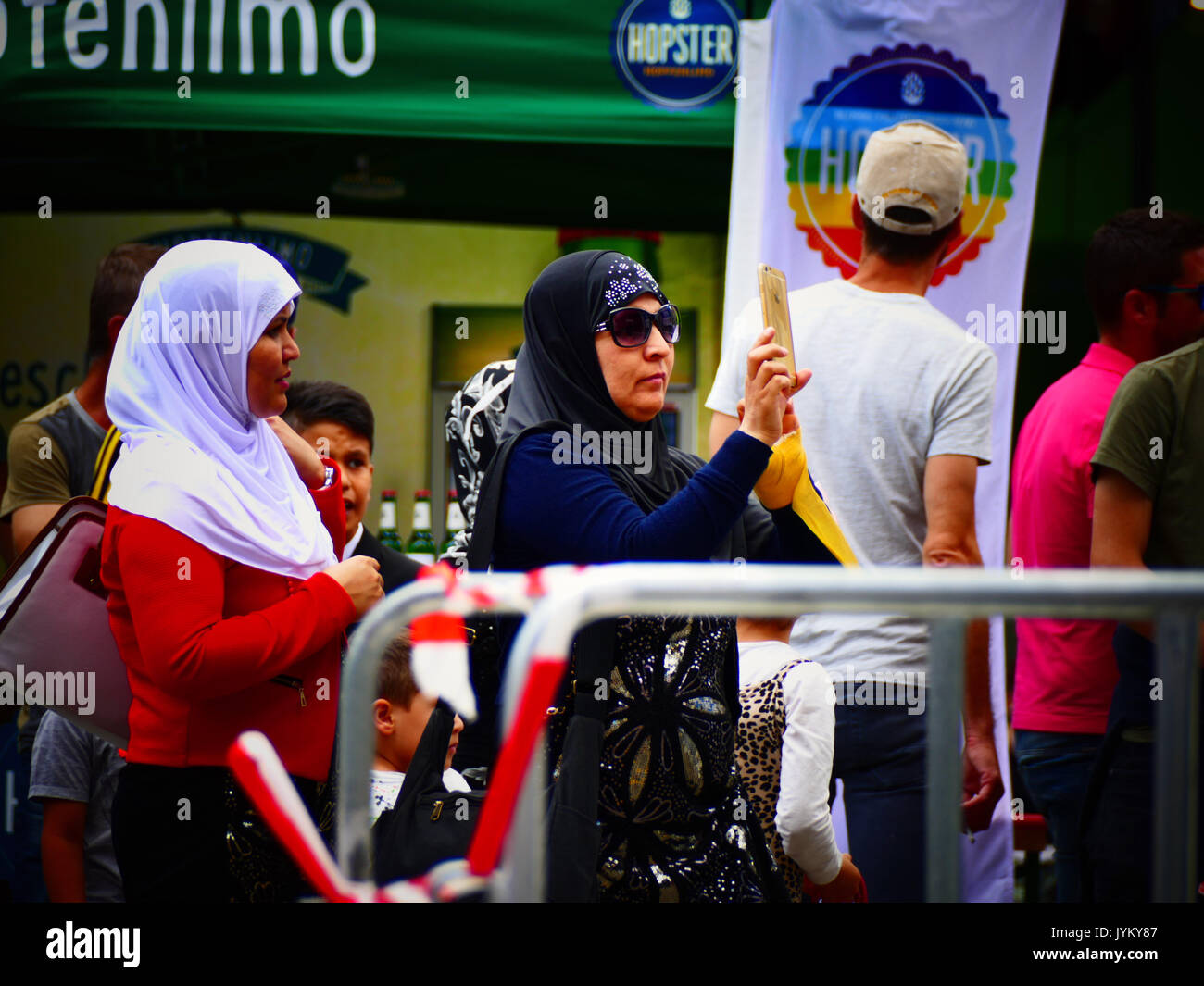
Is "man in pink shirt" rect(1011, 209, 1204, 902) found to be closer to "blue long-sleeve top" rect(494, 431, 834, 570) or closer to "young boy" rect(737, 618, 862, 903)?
"young boy" rect(737, 618, 862, 903)

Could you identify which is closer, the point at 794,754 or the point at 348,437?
the point at 794,754

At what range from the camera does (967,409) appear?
290cm

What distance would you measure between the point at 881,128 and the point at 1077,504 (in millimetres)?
1245

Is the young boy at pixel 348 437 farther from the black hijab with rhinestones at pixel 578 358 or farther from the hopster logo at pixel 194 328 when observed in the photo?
the black hijab with rhinestones at pixel 578 358

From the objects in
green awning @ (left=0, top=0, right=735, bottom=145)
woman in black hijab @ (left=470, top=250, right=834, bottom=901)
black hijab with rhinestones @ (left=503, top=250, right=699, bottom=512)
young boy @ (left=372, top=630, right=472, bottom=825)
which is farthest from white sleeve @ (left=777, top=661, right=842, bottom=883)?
green awning @ (left=0, top=0, right=735, bottom=145)

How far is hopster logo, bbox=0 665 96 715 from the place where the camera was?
2213 mm

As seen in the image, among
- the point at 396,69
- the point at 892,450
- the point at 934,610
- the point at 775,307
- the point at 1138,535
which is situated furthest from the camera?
the point at 396,69

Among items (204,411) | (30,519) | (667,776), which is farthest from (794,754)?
(30,519)

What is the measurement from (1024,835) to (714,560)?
229cm

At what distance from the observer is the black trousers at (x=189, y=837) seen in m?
2.10

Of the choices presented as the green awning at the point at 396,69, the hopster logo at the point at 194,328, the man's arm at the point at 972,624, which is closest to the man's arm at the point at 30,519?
the hopster logo at the point at 194,328

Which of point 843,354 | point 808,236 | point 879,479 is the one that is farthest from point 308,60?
point 879,479
